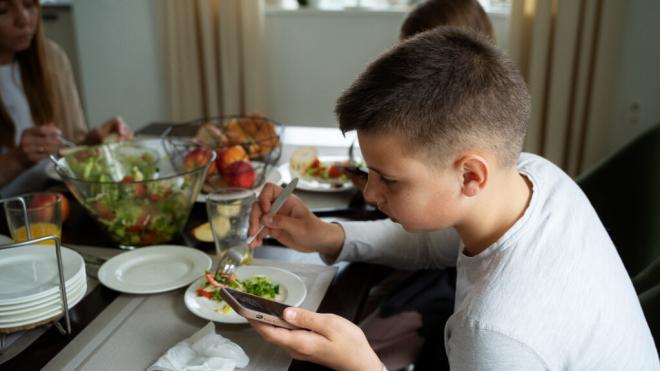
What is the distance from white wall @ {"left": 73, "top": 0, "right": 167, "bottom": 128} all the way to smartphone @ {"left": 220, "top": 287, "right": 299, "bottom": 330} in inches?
120

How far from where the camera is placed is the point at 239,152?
150 cm

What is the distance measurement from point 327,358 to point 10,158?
50.9 inches

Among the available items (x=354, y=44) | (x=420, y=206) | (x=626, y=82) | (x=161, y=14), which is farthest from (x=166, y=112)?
(x=420, y=206)

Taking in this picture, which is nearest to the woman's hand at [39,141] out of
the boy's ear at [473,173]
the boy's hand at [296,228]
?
the boy's hand at [296,228]

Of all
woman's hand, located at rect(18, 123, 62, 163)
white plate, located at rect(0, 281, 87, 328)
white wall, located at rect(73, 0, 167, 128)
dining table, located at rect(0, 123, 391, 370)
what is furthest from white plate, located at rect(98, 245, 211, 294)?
white wall, located at rect(73, 0, 167, 128)

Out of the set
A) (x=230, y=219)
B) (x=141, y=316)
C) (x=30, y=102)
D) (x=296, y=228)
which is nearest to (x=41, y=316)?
(x=141, y=316)

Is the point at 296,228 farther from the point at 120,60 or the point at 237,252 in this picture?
the point at 120,60

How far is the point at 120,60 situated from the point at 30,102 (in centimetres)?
167

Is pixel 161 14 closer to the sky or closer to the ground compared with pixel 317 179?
closer to the sky

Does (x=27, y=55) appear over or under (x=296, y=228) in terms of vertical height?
Result: over

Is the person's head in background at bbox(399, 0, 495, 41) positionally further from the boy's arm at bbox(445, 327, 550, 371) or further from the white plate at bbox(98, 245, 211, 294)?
the boy's arm at bbox(445, 327, 550, 371)

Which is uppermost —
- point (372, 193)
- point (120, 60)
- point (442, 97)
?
point (442, 97)

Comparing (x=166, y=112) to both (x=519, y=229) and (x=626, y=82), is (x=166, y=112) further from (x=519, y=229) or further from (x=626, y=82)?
(x=519, y=229)

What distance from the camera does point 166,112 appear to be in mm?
3627
